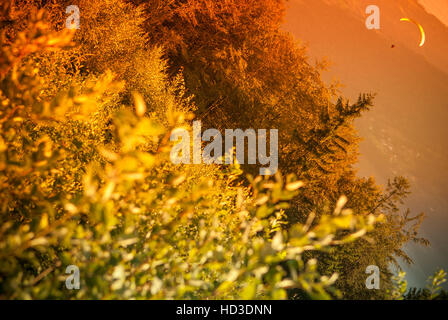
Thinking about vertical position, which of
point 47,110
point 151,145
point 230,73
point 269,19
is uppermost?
point 269,19

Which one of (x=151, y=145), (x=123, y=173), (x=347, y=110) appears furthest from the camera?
(x=347, y=110)

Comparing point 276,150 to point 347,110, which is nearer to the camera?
point 347,110

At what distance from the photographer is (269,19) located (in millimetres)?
27359

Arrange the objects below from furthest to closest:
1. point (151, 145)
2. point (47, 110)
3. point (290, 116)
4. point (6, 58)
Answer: point (290, 116) → point (151, 145) → point (6, 58) → point (47, 110)

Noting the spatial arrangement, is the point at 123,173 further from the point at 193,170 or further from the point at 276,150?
the point at 276,150

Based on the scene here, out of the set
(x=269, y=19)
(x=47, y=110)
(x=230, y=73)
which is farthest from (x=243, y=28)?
(x=47, y=110)

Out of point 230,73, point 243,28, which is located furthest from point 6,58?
point 243,28

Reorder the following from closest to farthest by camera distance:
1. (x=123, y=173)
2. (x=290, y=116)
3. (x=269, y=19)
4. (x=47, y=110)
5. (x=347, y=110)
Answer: (x=123, y=173), (x=47, y=110), (x=347, y=110), (x=290, y=116), (x=269, y=19)

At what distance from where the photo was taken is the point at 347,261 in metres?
24.5

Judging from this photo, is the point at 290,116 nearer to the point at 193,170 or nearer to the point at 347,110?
the point at 347,110

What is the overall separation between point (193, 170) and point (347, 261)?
19506 mm
